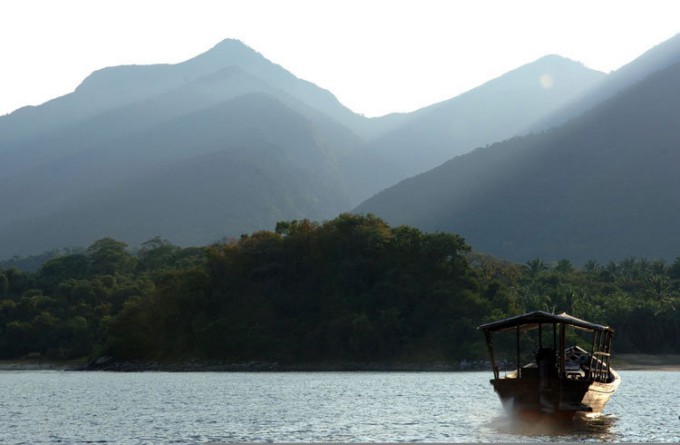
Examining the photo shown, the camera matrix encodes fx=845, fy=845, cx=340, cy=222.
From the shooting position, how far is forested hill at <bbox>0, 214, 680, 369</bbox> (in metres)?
133

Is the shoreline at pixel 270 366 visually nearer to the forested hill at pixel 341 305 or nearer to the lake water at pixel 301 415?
the forested hill at pixel 341 305

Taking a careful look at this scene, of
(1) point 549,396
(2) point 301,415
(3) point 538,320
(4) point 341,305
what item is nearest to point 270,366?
(4) point 341,305

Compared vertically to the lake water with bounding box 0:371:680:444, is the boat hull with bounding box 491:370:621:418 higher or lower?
higher

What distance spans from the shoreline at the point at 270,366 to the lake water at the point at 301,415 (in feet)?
127

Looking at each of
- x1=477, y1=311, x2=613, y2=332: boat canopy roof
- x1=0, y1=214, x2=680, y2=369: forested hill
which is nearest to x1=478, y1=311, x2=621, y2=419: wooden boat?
x1=477, y1=311, x2=613, y2=332: boat canopy roof

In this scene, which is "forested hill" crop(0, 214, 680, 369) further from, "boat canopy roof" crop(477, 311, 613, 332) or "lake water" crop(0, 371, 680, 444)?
"boat canopy roof" crop(477, 311, 613, 332)

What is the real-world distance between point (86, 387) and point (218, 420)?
149 feet

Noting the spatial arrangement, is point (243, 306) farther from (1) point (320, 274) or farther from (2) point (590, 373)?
(2) point (590, 373)

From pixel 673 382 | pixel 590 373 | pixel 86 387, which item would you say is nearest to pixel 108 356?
pixel 86 387

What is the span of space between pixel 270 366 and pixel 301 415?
273 ft

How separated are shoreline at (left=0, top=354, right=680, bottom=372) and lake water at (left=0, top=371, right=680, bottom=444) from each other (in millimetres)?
38679

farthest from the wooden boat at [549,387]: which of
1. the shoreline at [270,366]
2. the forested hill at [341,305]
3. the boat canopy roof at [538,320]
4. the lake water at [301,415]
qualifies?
the shoreline at [270,366]

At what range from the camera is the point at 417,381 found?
97312 mm

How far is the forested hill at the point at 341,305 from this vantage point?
5246 inches
